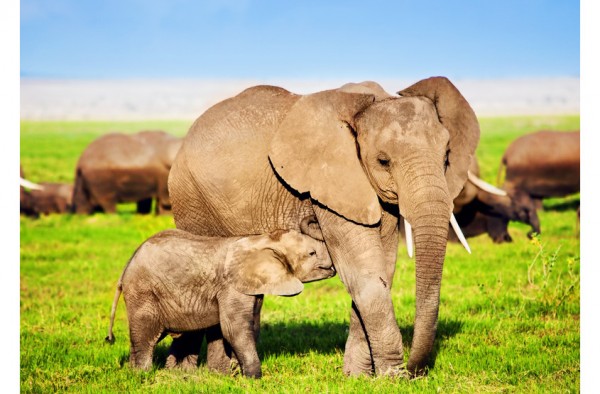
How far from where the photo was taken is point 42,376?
7.72m

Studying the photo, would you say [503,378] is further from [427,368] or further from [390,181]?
[390,181]

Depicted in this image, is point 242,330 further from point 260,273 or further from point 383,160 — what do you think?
point 383,160

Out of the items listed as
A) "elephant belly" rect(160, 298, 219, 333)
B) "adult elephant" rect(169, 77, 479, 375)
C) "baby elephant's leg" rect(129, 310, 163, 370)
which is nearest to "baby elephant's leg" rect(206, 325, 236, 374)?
"elephant belly" rect(160, 298, 219, 333)

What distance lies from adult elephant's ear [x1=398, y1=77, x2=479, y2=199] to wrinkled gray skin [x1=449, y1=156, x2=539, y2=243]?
28.7 feet

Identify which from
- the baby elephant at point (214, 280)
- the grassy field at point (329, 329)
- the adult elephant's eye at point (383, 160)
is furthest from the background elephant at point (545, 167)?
the adult elephant's eye at point (383, 160)

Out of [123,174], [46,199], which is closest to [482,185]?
[123,174]

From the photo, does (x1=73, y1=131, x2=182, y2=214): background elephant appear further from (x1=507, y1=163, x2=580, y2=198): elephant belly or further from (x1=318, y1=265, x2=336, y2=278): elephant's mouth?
(x1=318, y1=265, x2=336, y2=278): elephant's mouth

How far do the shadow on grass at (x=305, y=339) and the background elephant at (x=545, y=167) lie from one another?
11.1 meters

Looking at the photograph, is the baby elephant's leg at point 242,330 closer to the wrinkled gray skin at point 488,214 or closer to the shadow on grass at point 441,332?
the shadow on grass at point 441,332

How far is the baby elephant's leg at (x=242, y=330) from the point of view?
23.4 feet

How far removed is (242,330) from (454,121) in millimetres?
2557

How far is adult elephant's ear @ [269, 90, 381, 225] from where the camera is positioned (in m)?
6.92

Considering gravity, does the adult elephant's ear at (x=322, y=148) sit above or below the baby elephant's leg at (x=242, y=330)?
above

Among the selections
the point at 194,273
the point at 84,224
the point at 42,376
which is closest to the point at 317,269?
the point at 194,273
